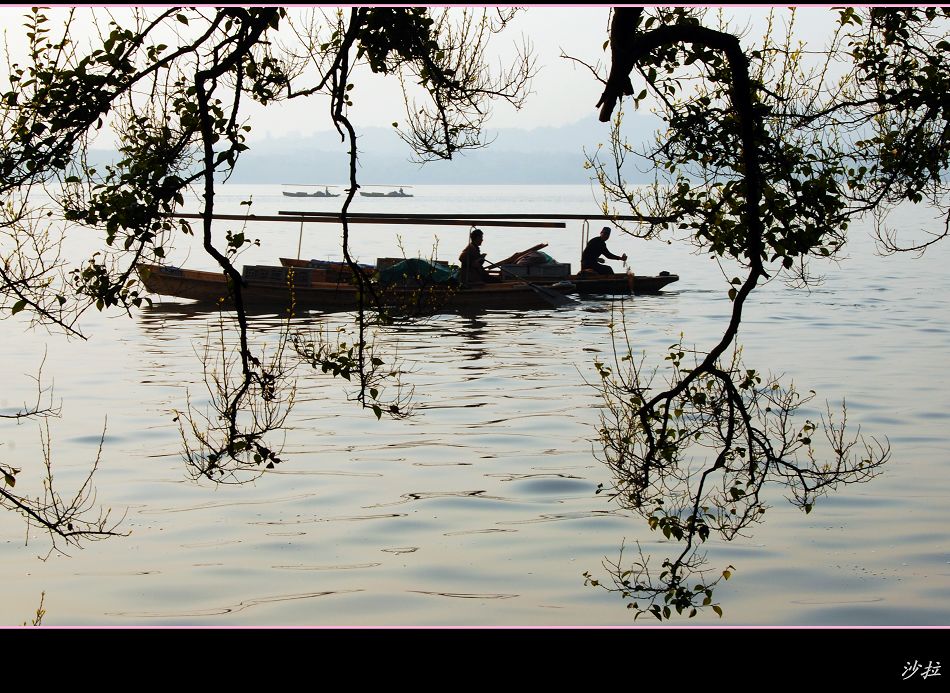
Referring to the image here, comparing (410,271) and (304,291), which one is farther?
(304,291)

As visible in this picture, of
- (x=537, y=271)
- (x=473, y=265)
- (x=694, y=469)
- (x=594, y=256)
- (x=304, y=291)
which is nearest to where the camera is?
(x=694, y=469)

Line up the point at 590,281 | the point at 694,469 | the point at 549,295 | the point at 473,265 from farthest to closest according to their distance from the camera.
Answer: the point at 590,281 < the point at 549,295 < the point at 473,265 < the point at 694,469

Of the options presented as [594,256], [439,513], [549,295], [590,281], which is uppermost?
[594,256]

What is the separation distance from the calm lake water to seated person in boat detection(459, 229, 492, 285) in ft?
Result: 12.6

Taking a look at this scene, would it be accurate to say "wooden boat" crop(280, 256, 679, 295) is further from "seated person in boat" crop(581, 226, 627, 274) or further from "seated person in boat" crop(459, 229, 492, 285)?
"seated person in boat" crop(459, 229, 492, 285)

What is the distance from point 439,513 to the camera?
42.5 ft

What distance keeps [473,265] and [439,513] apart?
17364 mm

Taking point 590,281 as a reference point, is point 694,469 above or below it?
below

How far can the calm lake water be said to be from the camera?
1016 centimetres

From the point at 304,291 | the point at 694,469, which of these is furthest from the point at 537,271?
the point at 694,469

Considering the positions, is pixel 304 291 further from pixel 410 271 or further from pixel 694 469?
pixel 694 469

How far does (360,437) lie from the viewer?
17031 mm
